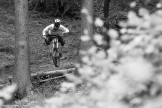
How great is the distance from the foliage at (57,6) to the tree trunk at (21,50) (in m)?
11.3

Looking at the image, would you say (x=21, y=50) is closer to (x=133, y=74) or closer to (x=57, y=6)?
(x=133, y=74)

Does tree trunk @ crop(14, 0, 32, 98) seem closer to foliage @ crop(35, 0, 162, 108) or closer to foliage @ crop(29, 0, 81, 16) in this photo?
foliage @ crop(35, 0, 162, 108)

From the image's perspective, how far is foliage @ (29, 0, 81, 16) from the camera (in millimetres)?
22047

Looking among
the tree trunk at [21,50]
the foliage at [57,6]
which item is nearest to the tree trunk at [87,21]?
the tree trunk at [21,50]

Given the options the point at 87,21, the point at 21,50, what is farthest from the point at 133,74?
the point at 87,21

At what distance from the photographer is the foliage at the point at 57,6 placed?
72.3 feet

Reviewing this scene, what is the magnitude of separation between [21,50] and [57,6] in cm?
1272

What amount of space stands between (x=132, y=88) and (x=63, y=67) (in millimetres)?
12213

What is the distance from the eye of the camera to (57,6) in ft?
75.4

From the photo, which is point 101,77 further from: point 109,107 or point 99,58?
point 109,107

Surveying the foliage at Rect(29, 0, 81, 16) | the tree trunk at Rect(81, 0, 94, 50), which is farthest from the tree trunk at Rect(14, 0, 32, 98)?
the foliage at Rect(29, 0, 81, 16)

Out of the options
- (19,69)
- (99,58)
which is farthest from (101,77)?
(19,69)

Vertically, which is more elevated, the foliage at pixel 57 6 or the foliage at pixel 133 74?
the foliage at pixel 57 6

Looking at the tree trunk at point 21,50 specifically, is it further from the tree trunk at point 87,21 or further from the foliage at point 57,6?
the foliage at point 57,6
